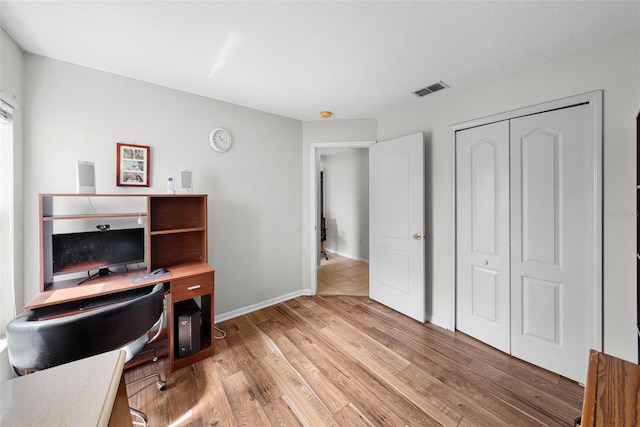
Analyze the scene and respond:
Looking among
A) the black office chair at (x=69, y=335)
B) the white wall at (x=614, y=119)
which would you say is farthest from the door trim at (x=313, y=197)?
the black office chair at (x=69, y=335)

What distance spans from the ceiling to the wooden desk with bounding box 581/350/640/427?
1.77m

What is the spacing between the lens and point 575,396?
165cm

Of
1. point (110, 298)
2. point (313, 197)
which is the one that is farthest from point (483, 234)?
point (110, 298)

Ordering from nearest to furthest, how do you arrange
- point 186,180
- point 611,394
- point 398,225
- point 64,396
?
point 64,396
point 611,394
point 186,180
point 398,225

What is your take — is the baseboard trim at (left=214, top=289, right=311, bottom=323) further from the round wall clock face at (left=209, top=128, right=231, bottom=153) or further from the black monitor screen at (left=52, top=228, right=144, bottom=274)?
the round wall clock face at (left=209, top=128, right=231, bottom=153)

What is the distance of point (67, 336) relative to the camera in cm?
116

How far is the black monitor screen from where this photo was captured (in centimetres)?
174

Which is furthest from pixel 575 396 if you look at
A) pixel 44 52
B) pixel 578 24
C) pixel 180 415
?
pixel 44 52

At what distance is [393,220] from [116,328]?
2583mm

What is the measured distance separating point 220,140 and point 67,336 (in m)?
1.98

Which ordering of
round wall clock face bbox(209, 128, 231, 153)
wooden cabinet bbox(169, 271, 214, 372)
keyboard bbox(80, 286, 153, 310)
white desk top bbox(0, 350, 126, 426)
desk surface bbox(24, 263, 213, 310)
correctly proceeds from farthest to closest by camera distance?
round wall clock face bbox(209, 128, 231, 153) → wooden cabinet bbox(169, 271, 214, 372) → keyboard bbox(80, 286, 153, 310) → desk surface bbox(24, 263, 213, 310) → white desk top bbox(0, 350, 126, 426)

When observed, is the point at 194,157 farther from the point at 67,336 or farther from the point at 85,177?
the point at 67,336

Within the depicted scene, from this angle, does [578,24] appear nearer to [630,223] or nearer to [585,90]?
[585,90]

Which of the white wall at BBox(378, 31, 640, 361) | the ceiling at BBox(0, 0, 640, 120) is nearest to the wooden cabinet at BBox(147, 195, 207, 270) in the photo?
the ceiling at BBox(0, 0, 640, 120)
